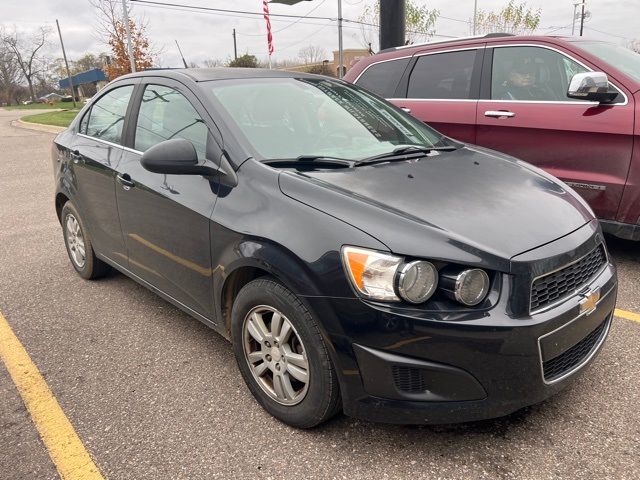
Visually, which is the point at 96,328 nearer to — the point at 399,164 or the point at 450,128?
the point at 399,164

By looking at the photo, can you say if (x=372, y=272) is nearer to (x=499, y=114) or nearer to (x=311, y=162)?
(x=311, y=162)

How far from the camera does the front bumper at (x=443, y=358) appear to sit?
6.20 feet

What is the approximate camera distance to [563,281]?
2.13 m

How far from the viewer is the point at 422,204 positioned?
2.20 m

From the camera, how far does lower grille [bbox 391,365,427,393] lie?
1.95 m

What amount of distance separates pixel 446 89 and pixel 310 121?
8.32 ft

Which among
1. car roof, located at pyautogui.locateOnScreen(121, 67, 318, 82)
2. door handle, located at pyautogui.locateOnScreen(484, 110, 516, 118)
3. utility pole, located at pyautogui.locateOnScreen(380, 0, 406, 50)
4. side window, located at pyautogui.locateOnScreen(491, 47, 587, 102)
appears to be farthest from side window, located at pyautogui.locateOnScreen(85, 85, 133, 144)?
utility pole, located at pyautogui.locateOnScreen(380, 0, 406, 50)

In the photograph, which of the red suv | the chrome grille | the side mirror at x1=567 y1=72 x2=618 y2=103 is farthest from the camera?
the red suv

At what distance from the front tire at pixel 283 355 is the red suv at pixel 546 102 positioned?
9.50 ft

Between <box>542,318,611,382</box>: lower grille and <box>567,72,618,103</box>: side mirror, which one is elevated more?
<box>567,72,618,103</box>: side mirror

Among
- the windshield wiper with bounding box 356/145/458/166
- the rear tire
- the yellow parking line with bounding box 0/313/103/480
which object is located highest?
the windshield wiper with bounding box 356/145/458/166

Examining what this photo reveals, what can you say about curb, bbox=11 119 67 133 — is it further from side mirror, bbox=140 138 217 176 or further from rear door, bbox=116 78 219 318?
side mirror, bbox=140 138 217 176

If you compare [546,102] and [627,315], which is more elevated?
[546,102]

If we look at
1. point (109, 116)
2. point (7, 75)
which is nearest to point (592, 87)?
point (109, 116)
